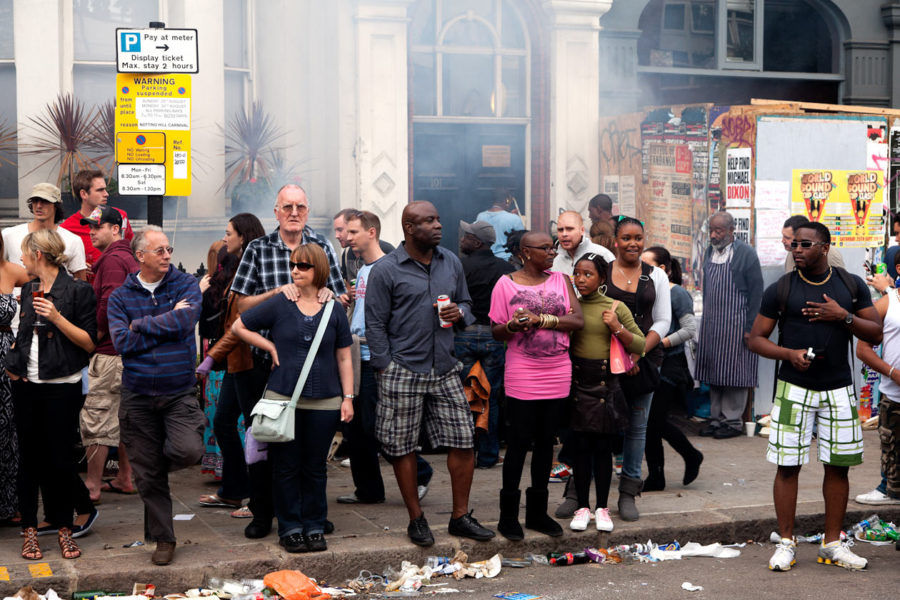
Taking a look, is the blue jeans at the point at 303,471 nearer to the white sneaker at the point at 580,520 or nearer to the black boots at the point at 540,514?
the black boots at the point at 540,514

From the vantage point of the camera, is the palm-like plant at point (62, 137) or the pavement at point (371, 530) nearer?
the pavement at point (371, 530)

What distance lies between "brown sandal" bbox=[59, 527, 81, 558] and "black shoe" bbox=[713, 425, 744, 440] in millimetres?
5643

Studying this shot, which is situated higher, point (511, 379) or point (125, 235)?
point (125, 235)

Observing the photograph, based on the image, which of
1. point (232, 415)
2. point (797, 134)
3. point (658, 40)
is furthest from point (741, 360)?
point (658, 40)

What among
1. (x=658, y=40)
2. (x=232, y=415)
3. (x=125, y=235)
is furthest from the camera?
(x=658, y=40)

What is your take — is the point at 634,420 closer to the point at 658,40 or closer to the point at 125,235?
the point at 125,235

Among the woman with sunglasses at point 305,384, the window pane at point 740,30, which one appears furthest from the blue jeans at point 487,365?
the window pane at point 740,30

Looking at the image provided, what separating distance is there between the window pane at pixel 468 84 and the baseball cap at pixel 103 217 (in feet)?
17.3

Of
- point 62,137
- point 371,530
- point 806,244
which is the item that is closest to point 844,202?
point 806,244

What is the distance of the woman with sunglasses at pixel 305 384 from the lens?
6.13m

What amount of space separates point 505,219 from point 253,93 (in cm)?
317

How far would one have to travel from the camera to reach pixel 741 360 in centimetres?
978

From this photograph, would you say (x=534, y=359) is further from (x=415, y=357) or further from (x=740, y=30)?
(x=740, y=30)

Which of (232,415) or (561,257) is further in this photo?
(561,257)
